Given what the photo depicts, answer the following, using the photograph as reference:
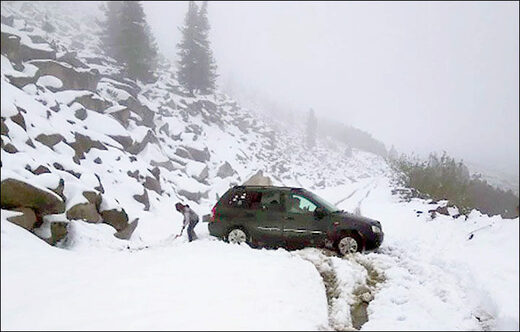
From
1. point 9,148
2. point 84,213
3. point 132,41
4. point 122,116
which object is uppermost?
point 132,41

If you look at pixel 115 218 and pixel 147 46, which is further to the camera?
pixel 147 46

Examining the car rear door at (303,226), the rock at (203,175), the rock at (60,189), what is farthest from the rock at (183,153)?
the car rear door at (303,226)

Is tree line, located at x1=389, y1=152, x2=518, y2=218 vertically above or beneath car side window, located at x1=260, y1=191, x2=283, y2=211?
beneath

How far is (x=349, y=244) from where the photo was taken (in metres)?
9.02

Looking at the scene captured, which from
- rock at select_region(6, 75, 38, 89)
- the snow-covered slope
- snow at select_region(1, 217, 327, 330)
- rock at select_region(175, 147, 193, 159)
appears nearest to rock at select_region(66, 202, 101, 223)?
the snow-covered slope

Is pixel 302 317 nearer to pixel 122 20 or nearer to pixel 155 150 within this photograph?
pixel 155 150

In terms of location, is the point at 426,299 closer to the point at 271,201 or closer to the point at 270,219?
the point at 270,219

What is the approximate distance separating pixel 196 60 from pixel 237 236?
39587 mm

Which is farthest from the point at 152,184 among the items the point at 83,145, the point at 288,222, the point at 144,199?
the point at 288,222

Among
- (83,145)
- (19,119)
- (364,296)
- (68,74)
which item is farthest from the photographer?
(68,74)

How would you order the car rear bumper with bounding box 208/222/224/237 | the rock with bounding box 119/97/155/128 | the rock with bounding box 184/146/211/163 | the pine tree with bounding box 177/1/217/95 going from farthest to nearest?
the pine tree with bounding box 177/1/217/95 → the rock with bounding box 184/146/211/163 → the rock with bounding box 119/97/155/128 → the car rear bumper with bounding box 208/222/224/237

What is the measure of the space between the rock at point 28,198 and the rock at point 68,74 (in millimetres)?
16743

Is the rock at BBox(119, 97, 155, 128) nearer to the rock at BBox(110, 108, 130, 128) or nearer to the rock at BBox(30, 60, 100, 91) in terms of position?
the rock at BBox(30, 60, 100, 91)

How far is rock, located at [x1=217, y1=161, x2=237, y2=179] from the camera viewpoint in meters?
31.5
